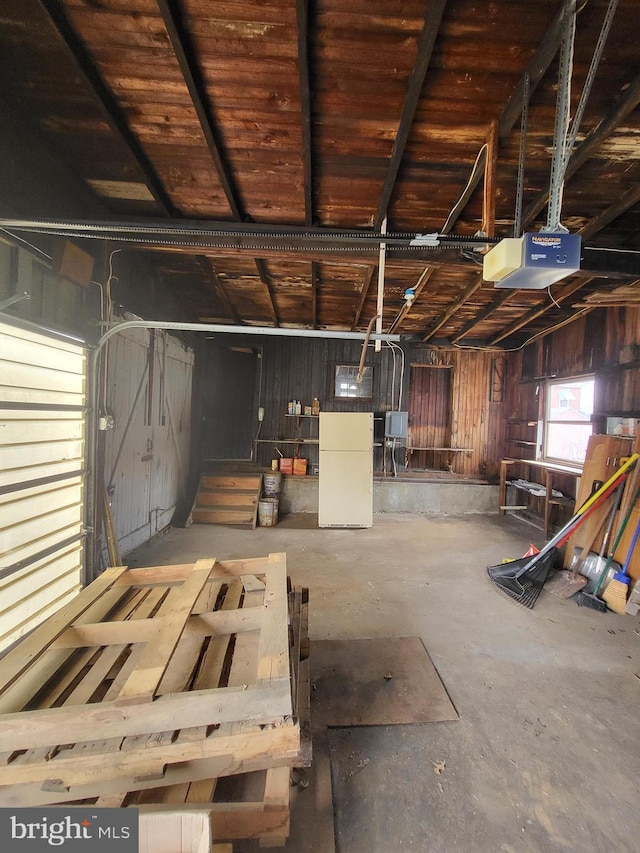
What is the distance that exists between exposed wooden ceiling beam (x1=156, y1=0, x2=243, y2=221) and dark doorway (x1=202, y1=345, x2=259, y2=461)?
189 inches

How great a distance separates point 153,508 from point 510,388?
6.69 meters

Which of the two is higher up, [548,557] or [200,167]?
[200,167]

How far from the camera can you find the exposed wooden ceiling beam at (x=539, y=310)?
4.12 metres

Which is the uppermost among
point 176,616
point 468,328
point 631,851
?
point 468,328

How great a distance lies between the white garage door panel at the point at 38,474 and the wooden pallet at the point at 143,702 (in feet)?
3.25

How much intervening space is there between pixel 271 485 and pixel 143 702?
488 cm

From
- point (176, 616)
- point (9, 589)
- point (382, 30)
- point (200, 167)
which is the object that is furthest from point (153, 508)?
point (382, 30)

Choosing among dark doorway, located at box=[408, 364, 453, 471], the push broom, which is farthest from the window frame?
dark doorway, located at box=[408, 364, 453, 471]

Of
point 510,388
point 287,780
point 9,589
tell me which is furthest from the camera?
point 510,388

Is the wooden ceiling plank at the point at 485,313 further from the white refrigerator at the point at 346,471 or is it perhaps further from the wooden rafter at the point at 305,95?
the wooden rafter at the point at 305,95

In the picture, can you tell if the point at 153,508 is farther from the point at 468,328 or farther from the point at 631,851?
the point at 468,328

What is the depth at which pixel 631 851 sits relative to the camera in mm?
1398

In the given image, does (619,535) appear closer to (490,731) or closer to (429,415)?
(490,731)

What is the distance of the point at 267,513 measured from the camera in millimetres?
5512
